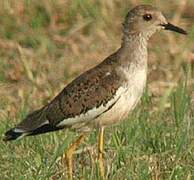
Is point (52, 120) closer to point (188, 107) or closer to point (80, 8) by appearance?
point (188, 107)

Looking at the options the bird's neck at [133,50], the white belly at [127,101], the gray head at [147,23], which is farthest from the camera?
the gray head at [147,23]

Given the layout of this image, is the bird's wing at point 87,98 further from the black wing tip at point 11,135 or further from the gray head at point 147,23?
the gray head at point 147,23

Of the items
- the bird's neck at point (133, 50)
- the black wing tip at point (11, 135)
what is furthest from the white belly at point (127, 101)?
the black wing tip at point (11, 135)

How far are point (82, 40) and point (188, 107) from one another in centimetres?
278

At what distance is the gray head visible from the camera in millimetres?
6879

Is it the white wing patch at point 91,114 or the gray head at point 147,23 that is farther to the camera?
the gray head at point 147,23

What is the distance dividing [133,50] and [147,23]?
0.23 m

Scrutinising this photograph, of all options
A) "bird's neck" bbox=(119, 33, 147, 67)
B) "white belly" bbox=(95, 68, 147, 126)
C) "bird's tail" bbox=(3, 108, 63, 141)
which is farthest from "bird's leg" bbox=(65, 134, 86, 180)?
"bird's neck" bbox=(119, 33, 147, 67)

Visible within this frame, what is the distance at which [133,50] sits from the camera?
6773 mm

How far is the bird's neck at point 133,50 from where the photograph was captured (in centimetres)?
669

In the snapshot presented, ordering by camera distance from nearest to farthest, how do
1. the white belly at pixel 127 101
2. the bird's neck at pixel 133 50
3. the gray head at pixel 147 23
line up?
the white belly at pixel 127 101, the bird's neck at pixel 133 50, the gray head at pixel 147 23

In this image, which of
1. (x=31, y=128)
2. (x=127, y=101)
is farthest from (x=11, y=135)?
(x=127, y=101)

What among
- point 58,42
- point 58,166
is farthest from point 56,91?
point 58,166

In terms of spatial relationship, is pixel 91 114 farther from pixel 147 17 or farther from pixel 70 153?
pixel 147 17
